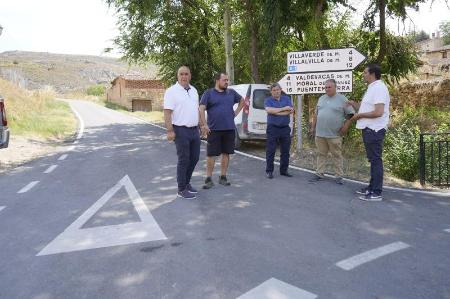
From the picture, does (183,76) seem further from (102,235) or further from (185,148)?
(102,235)

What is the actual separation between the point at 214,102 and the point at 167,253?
3.33 meters

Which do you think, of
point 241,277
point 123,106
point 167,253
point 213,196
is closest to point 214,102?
point 213,196

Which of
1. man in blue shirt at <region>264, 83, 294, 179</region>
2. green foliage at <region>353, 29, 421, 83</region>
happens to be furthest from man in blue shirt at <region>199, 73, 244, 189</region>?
green foliage at <region>353, 29, 421, 83</region>

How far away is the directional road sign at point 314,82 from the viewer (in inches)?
390

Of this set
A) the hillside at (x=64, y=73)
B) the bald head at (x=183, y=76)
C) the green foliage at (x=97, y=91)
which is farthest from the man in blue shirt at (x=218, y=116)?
the hillside at (x=64, y=73)

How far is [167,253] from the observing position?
4.25 m

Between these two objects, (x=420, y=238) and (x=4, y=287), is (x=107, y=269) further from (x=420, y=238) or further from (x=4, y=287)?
(x=420, y=238)

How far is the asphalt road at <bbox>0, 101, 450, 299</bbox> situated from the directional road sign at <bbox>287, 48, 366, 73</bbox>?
10.8 feet

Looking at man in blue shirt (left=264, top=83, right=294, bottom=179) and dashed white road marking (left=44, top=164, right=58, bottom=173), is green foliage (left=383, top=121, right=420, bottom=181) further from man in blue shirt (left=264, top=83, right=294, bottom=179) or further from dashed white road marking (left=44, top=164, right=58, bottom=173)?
dashed white road marking (left=44, top=164, right=58, bottom=173)

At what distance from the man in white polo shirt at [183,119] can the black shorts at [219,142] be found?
54 cm

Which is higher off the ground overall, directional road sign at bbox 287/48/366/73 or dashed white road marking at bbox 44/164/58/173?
directional road sign at bbox 287/48/366/73

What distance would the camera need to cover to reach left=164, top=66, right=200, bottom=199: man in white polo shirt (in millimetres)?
6316

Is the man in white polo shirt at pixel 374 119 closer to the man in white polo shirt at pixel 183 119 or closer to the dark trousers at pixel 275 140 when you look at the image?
the dark trousers at pixel 275 140

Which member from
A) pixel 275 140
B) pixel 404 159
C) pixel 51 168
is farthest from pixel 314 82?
pixel 51 168
